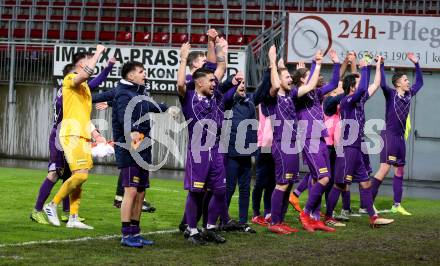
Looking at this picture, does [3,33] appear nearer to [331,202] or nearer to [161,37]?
[161,37]

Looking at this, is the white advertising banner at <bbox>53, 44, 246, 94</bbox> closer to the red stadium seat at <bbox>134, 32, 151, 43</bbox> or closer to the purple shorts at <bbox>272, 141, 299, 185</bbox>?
the red stadium seat at <bbox>134, 32, 151, 43</bbox>

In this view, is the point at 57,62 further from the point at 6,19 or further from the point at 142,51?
the point at 6,19

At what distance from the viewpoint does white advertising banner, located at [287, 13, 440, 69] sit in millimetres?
19625

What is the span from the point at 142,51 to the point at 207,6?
3945 millimetres

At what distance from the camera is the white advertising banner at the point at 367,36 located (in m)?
19.6

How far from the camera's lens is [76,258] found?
7.70 meters

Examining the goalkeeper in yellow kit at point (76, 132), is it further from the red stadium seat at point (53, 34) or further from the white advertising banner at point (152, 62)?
the red stadium seat at point (53, 34)

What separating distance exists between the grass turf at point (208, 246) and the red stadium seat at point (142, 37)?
34.6ft

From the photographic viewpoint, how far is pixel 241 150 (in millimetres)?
11094

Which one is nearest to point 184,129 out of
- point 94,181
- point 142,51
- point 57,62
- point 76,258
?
point 142,51

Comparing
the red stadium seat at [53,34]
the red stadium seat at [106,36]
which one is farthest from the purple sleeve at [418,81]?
the red stadium seat at [53,34]

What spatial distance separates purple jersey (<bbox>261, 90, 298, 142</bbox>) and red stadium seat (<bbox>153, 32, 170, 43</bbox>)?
42.1 feet

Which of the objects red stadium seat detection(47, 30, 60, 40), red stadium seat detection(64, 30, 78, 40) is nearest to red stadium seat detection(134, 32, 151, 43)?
red stadium seat detection(64, 30, 78, 40)

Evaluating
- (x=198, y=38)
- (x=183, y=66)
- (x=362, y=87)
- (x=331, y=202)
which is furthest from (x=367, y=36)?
(x=183, y=66)
